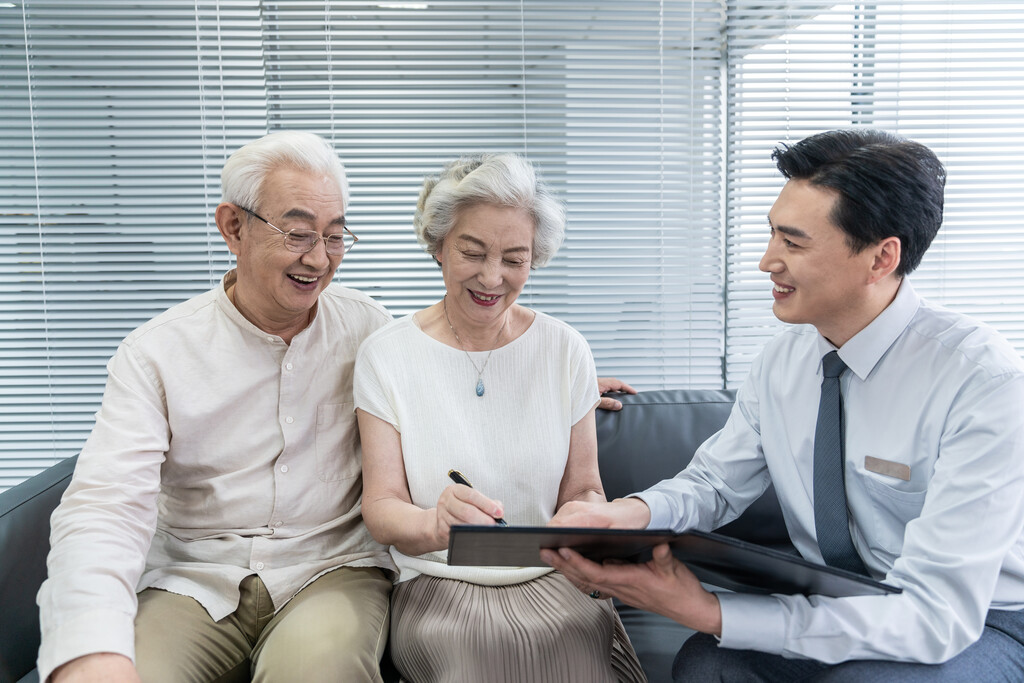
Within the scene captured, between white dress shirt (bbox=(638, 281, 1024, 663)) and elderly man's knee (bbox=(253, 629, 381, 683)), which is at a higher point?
white dress shirt (bbox=(638, 281, 1024, 663))

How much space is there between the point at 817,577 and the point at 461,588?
0.77 m

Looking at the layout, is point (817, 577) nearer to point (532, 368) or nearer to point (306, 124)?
point (532, 368)

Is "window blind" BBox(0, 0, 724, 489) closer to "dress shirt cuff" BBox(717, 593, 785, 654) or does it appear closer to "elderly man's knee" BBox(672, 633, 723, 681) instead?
"elderly man's knee" BBox(672, 633, 723, 681)

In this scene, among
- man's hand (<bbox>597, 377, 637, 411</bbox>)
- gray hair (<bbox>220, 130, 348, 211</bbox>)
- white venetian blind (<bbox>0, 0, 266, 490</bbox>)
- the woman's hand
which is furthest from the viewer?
white venetian blind (<bbox>0, 0, 266, 490</bbox>)

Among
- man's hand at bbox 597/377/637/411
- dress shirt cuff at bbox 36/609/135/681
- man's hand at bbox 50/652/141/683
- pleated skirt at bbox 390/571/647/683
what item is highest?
man's hand at bbox 597/377/637/411

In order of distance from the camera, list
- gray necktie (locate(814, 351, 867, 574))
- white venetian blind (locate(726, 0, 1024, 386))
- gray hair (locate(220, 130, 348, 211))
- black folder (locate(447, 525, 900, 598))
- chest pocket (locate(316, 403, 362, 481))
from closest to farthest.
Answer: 1. black folder (locate(447, 525, 900, 598))
2. gray necktie (locate(814, 351, 867, 574))
3. gray hair (locate(220, 130, 348, 211))
4. chest pocket (locate(316, 403, 362, 481))
5. white venetian blind (locate(726, 0, 1024, 386))

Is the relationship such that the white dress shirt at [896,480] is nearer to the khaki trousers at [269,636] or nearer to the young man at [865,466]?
the young man at [865,466]

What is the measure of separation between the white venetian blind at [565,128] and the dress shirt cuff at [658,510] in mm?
1182

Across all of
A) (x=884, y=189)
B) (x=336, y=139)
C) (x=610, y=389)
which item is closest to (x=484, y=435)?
(x=610, y=389)

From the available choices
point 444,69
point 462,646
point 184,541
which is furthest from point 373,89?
point 462,646

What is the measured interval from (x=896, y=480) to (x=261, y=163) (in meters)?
1.42

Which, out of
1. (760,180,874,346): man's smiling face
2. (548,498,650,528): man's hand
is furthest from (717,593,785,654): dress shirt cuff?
(760,180,874,346): man's smiling face

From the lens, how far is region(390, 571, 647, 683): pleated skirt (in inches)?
56.3

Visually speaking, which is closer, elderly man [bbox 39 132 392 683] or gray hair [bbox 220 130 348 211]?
elderly man [bbox 39 132 392 683]
